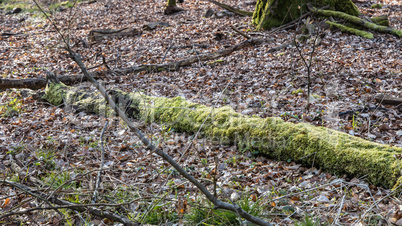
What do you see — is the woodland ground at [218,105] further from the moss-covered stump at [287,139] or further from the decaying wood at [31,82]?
the decaying wood at [31,82]

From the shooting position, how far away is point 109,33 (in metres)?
11.4

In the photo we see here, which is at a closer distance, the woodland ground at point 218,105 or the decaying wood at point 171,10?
the woodland ground at point 218,105

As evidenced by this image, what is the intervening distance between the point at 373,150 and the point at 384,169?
283 millimetres

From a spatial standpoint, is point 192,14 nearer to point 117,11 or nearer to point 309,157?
point 117,11

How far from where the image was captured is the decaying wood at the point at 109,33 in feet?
36.8

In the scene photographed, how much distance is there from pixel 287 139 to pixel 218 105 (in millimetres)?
2047

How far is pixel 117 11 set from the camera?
15.1 metres

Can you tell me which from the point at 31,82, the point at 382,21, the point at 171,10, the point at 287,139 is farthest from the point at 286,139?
the point at 171,10

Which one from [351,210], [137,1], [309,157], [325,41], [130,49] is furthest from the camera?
[137,1]

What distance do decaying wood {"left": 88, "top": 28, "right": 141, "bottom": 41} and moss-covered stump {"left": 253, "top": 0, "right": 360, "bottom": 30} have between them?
493cm

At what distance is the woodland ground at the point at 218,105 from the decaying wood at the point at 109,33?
0.46 m

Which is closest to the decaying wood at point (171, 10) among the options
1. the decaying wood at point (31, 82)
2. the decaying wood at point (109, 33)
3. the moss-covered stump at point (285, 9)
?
the decaying wood at point (109, 33)

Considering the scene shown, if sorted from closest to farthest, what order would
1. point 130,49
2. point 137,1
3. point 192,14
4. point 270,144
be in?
point 270,144 → point 130,49 → point 192,14 → point 137,1

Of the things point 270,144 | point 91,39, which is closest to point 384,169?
point 270,144
